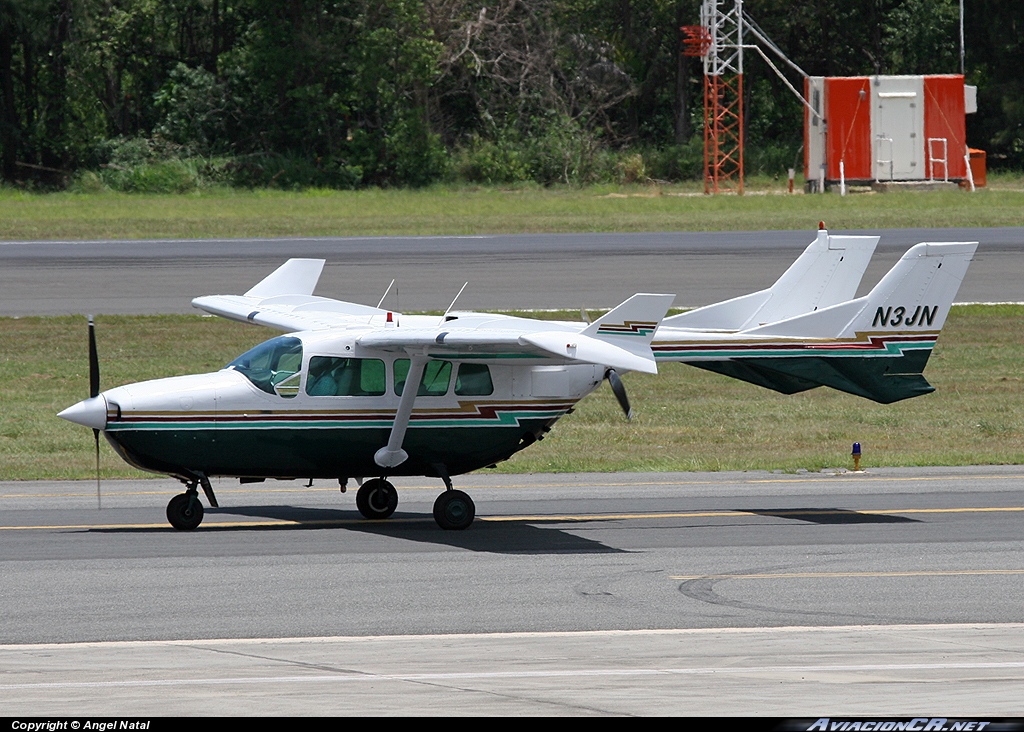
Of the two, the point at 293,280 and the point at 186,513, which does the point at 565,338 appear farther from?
the point at 293,280

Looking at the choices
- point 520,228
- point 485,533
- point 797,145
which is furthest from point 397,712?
point 797,145

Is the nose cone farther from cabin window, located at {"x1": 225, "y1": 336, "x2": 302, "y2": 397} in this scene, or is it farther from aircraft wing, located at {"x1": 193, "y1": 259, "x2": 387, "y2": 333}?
aircraft wing, located at {"x1": 193, "y1": 259, "x2": 387, "y2": 333}

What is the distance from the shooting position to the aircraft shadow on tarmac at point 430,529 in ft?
46.1

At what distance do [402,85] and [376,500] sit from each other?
48539 millimetres

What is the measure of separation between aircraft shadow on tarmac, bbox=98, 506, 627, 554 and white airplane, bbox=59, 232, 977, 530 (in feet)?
0.79

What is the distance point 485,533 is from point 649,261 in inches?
974

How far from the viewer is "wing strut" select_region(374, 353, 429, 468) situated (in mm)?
14812

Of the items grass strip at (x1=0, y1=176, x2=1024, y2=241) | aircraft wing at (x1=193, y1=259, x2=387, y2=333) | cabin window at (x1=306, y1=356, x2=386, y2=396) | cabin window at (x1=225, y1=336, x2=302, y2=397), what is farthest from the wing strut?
grass strip at (x1=0, y1=176, x2=1024, y2=241)

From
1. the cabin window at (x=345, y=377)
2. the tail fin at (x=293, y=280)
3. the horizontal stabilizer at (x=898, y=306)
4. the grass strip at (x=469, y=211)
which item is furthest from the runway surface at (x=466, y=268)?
the cabin window at (x=345, y=377)

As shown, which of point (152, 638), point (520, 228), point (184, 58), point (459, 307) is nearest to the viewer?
point (152, 638)

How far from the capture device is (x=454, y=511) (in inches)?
586

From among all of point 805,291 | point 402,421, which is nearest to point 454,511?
point 402,421

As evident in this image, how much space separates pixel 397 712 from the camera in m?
7.49

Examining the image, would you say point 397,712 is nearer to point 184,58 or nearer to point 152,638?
point 152,638
